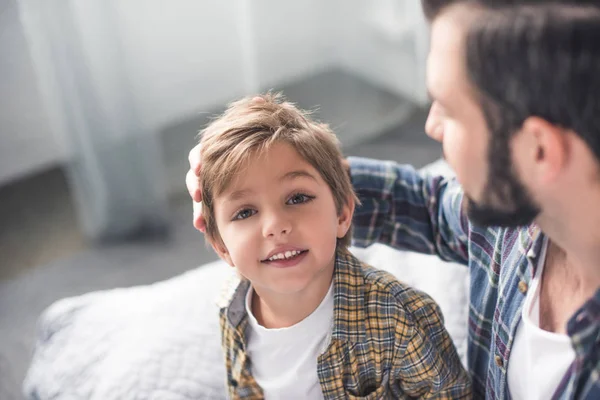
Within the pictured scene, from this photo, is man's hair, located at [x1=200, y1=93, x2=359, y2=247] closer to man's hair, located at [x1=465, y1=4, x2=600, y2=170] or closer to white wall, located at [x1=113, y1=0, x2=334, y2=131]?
man's hair, located at [x1=465, y1=4, x2=600, y2=170]

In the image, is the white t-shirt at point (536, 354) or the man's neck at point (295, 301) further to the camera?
the man's neck at point (295, 301)

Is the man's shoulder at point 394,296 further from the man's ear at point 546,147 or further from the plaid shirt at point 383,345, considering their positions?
the man's ear at point 546,147

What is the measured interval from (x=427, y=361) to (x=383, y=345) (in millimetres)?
61

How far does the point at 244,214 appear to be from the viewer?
90 cm

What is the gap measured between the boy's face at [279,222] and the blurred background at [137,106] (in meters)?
1.01

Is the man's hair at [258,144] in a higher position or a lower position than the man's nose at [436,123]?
lower

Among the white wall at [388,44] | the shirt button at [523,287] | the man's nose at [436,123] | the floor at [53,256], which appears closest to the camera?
the man's nose at [436,123]

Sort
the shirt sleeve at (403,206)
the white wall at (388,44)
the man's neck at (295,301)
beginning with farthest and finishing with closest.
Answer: the white wall at (388,44), the shirt sleeve at (403,206), the man's neck at (295,301)

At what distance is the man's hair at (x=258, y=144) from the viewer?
0.89 meters

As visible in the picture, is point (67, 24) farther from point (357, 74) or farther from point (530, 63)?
point (530, 63)

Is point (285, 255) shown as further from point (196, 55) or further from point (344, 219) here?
point (196, 55)

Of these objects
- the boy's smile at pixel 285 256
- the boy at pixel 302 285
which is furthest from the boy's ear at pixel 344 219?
the boy's smile at pixel 285 256

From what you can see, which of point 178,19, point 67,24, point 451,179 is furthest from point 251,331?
point 178,19

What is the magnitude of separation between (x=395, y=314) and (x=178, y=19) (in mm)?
1302
